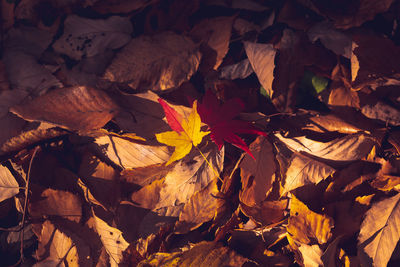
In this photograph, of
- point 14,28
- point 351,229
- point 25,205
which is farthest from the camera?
point 14,28

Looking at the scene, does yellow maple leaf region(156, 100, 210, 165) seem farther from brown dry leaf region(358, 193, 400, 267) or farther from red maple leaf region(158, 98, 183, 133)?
brown dry leaf region(358, 193, 400, 267)

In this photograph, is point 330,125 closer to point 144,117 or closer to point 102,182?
point 144,117

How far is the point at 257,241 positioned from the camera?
0.99 metres

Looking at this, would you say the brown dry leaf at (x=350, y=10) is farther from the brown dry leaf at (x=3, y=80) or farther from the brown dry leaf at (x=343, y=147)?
the brown dry leaf at (x=3, y=80)

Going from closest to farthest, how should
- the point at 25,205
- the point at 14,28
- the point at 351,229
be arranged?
the point at 351,229, the point at 25,205, the point at 14,28

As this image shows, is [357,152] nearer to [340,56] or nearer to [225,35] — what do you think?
[340,56]

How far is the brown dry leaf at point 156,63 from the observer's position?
3.51ft

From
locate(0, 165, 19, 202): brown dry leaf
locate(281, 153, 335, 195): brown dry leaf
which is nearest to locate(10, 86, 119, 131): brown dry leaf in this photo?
locate(0, 165, 19, 202): brown dry leaf

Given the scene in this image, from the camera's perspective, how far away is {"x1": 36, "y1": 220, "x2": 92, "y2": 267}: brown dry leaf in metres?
1.04

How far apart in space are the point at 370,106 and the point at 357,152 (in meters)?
0.16

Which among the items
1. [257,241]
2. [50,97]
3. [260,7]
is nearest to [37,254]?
[50,97]

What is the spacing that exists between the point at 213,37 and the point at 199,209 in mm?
605

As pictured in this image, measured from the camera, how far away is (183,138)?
959 millimetres

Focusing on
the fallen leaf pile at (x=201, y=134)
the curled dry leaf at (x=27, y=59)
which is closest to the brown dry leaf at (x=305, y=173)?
the fallen leaf pile at (x=201, y=134)
